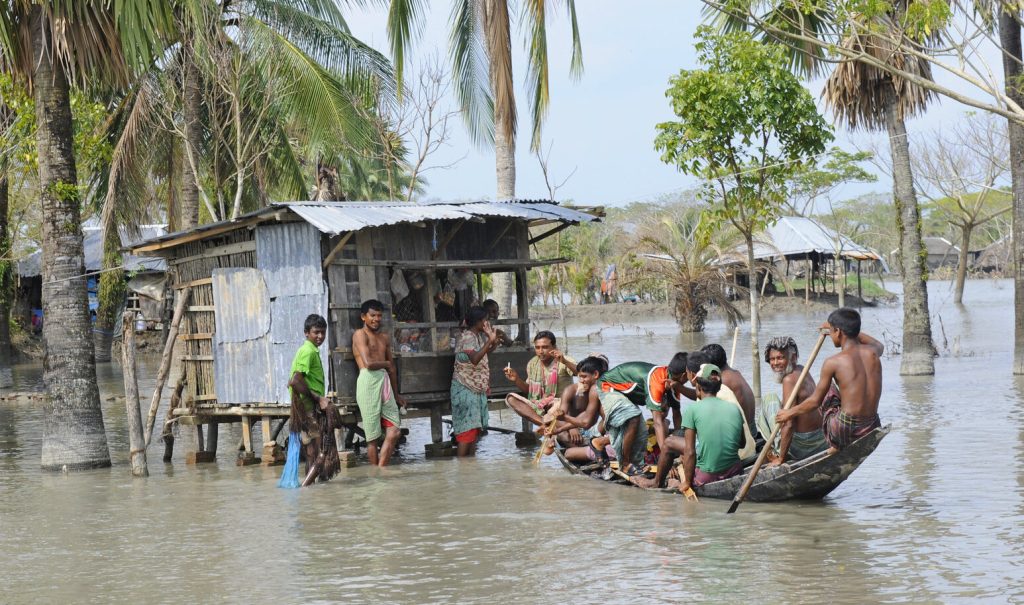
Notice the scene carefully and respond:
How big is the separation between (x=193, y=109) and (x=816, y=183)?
31652 mm

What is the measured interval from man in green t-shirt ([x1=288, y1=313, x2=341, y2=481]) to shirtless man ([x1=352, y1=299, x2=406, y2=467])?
46cm

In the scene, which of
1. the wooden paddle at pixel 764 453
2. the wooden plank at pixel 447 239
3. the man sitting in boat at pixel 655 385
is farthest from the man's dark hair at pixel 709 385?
the wooden plank at pixel 447 239

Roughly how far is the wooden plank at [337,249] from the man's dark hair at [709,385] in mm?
4056

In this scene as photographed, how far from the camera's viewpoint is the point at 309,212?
37.0ft

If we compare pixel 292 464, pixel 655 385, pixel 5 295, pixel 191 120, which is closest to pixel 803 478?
pixel 655 385

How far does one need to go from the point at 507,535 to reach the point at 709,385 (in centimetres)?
195

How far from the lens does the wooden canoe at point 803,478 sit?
8.32 meters

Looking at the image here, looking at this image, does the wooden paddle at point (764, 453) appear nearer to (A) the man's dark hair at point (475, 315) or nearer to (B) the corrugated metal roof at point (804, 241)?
(A) the man's dark hair at point (475, 315)

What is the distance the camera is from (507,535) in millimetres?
8445

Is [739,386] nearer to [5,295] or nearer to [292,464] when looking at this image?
[292,464]

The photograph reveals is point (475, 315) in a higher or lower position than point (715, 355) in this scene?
higher

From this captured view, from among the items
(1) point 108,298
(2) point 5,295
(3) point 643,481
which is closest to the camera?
(3) point 643,481

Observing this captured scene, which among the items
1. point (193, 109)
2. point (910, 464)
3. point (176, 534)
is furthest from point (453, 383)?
point (193, 109)

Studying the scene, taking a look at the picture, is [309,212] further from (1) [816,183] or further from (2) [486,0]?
(1) [816,183]
